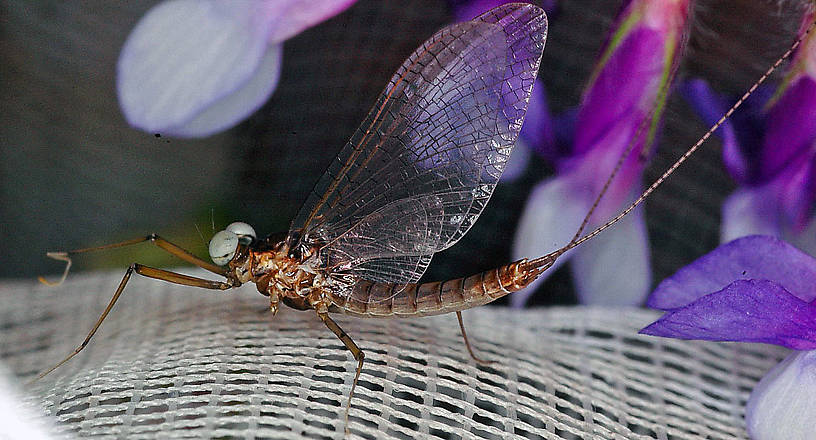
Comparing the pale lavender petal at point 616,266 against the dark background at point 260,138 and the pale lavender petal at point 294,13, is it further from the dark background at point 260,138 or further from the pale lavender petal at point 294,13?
the pale lavender petal at point 294,13

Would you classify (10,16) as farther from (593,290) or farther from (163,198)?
(593,290)

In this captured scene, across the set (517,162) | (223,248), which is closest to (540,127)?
(517,162)

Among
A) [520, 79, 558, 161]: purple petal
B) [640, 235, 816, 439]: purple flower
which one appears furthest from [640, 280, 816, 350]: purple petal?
[520, 79, 558, 161]: purple petal

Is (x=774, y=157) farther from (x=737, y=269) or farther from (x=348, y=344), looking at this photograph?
(x=348, y=344)

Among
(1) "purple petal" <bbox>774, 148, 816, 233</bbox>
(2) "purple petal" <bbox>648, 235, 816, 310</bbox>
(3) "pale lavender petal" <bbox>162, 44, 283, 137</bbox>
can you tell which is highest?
(1) "purple petal" <bbox>774, 148, 816, 233</bbox>

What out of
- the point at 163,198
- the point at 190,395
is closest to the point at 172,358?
the point at 190,395

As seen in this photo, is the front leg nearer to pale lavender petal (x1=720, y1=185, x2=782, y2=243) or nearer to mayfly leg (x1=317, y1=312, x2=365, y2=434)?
mayfly leg (x1=317, y1=312, x2=365, y2=434)
